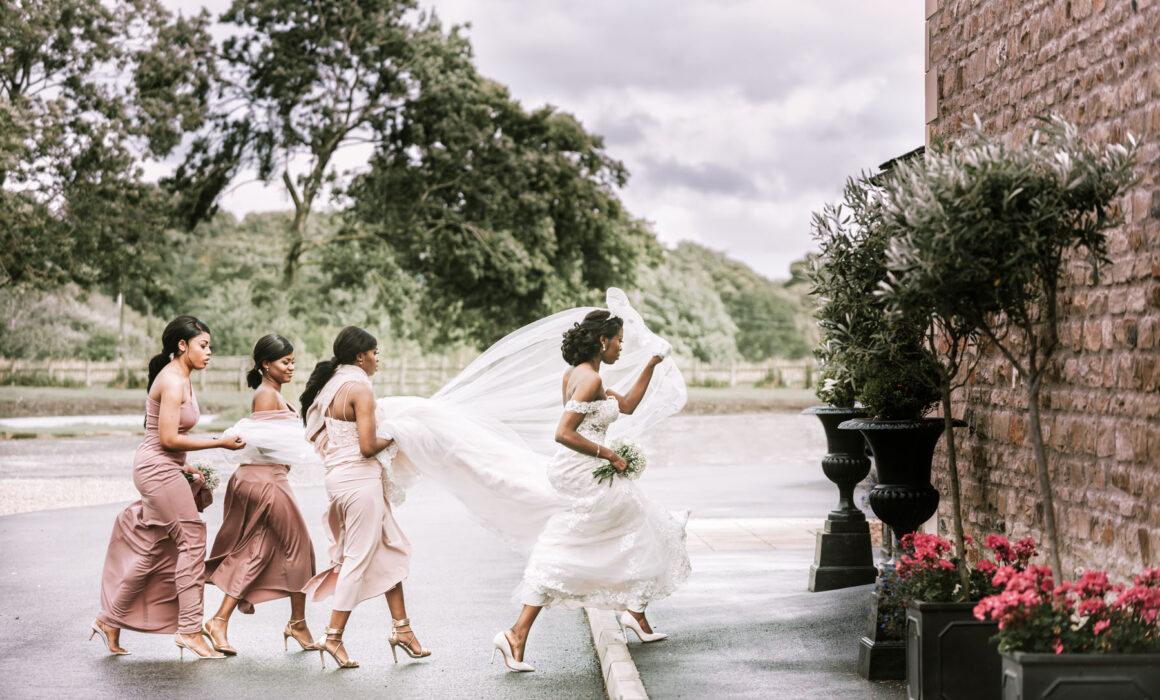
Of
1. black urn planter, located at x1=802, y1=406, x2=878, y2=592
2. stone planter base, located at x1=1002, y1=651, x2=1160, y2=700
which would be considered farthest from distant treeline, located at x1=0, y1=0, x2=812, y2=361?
stone planter base, located at x1=1002, y1=651, x2=1160, y2=700

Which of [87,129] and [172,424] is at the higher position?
[87,129]

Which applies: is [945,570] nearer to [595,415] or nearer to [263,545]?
[595,415]

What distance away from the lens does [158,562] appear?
25.2ft

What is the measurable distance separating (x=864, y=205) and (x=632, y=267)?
3171 cm

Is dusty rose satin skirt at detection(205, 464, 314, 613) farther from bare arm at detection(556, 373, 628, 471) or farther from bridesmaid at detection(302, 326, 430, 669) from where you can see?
bare arm at detection(556, 373, 628, 471)

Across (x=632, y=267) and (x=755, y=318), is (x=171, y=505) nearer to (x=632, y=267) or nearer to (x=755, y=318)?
(x=632, y=267)

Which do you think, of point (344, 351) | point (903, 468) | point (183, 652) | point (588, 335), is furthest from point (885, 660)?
point (183, 652)

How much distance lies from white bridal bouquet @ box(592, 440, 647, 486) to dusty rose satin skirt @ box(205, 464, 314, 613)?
2075 mm

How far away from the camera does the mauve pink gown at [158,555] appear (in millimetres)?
7570

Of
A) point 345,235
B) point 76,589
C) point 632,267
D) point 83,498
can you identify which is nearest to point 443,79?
point 345,235

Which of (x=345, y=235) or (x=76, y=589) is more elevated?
(x=345, y=235)

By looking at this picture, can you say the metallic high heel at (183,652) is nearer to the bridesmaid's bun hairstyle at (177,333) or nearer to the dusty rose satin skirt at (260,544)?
the dusty rose satin skirt at (260,544)

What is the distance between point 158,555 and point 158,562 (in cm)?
4

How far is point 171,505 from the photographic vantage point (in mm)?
7664
